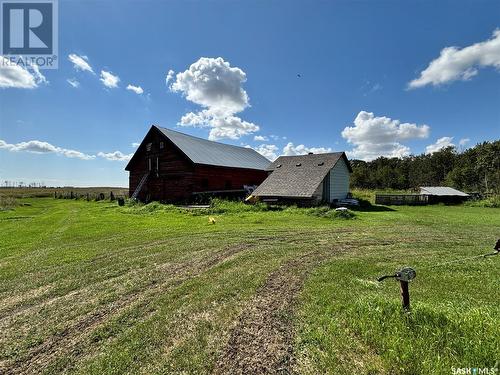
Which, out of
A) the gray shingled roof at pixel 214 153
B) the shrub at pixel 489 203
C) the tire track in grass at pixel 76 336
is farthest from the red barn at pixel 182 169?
the shrub at pixel 489 203

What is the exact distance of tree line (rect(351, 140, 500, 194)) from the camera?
46812 millimetres

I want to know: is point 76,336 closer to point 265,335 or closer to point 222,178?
point 265,335

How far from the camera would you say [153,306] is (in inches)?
195

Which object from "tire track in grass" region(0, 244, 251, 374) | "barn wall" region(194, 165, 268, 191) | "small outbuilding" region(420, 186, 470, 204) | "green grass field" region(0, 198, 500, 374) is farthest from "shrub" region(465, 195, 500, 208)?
"tire track in grass" region(0, 244, 251, 374)

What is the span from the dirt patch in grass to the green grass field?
0.8 inches

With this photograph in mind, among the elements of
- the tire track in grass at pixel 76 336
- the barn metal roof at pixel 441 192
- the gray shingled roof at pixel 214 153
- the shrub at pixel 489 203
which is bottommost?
the tire track in grass at pixel 76 336

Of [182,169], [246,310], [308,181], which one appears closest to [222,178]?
[182,169]

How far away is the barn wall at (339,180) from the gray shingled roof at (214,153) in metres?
10.7

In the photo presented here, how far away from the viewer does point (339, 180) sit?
2856 centimetres

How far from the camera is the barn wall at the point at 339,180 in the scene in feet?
88.6

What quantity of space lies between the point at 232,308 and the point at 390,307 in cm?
256

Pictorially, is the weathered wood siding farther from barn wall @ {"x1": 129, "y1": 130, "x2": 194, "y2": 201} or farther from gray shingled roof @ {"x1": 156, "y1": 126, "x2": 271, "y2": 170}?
gray shingled roof @ {"x1": 156, "y1": 126, "x2": 271, "y2": 170}

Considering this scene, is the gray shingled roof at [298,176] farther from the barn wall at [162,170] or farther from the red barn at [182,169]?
the barn wall at [162,170]

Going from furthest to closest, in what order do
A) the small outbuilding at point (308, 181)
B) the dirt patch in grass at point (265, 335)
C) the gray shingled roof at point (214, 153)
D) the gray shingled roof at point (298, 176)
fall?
1. the gray shingled roof at point (214, 153)
2. the gray shingled roof at point (298, 176)
3. the small outbuilding at point (308, 181)
4. the dirt patch in grass at point (265, 335)
